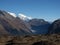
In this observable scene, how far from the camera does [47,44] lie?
271 ft

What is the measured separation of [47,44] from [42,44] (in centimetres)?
272

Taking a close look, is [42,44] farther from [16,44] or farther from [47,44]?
[16,44]

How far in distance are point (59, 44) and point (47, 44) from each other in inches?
636

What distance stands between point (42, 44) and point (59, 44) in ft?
51.4

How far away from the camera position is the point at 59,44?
96.9 meters

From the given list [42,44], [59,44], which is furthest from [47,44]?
[59,44]

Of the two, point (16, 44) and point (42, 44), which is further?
point (16, 44)

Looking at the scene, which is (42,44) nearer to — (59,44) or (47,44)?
(47,44)

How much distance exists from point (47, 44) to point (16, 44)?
19.3 m

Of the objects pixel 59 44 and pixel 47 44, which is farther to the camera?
pixel 59 44

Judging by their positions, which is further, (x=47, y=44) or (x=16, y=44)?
(x=16, y=44)

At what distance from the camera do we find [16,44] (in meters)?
95.8

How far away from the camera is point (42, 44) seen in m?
84.4

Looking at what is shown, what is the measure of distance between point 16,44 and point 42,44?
1663 cm
